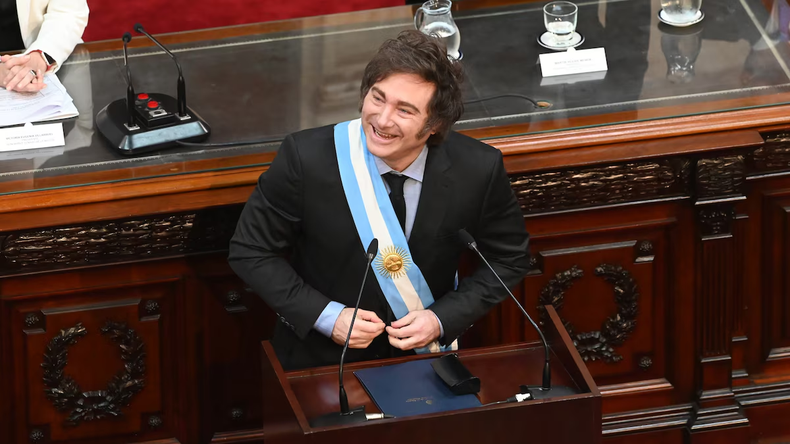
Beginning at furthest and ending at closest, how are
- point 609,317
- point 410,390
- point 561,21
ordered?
point 561,21 → point 609,317 → point 410,390

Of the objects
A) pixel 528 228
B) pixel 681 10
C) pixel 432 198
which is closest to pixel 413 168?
pixel 432 198

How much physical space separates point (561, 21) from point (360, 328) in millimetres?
1329

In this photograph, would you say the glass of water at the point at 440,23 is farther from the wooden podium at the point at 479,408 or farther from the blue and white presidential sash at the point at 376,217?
the wooden podium at the point at 479,408

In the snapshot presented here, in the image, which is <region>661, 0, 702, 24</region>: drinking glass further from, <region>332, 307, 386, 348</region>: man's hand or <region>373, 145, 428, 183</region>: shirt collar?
<region>332, 307, 386, 348</region>: man's hand

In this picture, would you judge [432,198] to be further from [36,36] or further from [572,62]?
[36,36]

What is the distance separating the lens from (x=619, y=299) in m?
3.14

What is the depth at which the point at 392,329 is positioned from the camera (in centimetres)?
241

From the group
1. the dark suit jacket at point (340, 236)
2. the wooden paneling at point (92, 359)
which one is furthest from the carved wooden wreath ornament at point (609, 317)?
the wooden paneling at point (92, 359)

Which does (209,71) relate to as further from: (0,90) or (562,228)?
(562,228)

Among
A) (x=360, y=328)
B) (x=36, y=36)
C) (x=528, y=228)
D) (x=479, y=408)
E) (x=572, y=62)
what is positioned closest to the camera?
(x=479, y=408)

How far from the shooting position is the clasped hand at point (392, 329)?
2.41 m

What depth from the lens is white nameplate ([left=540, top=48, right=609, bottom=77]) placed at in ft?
10.7

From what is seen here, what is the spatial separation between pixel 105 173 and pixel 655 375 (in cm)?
149

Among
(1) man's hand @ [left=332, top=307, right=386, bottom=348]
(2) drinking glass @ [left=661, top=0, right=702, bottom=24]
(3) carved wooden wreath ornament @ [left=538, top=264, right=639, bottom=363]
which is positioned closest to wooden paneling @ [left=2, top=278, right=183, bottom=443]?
(1) man's hand @ [left=332, top=307, right=386, bottom=348]
